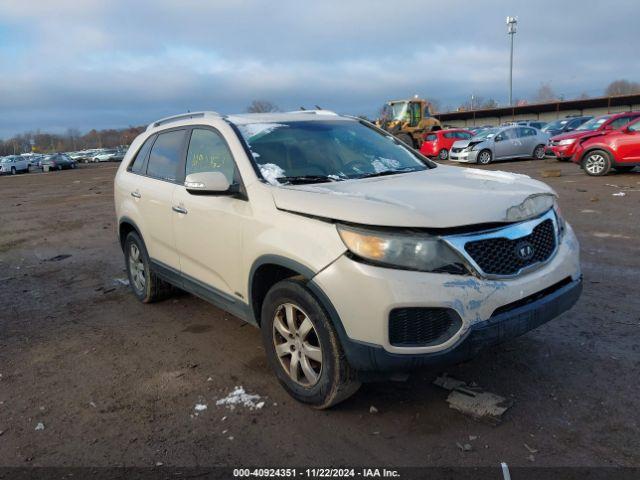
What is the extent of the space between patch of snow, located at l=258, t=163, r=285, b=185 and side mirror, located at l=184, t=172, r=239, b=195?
0.73ft

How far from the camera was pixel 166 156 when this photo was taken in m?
4.80

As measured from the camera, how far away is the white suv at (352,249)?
271 centimetres

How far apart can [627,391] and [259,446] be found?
227 cm

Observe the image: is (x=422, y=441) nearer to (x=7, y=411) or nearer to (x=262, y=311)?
(x=262, y=311)

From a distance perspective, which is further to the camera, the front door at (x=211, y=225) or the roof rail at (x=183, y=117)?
the roof rail at (x=183, y=117)

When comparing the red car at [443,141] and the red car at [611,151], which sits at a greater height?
the red car at [443,141]

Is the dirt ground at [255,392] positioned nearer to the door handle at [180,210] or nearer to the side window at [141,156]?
the door handle at [180,210]

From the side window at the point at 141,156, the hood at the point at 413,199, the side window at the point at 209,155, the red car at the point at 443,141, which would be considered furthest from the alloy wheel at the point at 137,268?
the red car at the point at 443,141

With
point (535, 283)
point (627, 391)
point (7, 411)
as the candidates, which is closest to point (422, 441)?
point (535, 283)

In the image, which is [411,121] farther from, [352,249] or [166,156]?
[352,249]

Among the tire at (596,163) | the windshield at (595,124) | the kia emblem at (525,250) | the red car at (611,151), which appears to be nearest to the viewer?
the kia emblem at (525,250)

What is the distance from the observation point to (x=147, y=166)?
5.14 m

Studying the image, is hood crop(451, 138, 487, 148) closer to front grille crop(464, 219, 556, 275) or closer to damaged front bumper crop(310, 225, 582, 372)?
front grille crop(464, 219, 556, 275)

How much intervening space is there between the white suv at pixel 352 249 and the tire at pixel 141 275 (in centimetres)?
87
